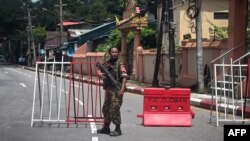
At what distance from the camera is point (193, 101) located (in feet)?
59.7

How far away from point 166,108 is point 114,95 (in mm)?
2126

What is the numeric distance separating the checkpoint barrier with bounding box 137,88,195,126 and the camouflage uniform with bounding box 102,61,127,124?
1.75m

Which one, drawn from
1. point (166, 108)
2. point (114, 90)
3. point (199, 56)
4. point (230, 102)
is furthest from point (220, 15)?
point (114, 90)

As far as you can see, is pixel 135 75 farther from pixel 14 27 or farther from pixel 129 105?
pixel 14 27

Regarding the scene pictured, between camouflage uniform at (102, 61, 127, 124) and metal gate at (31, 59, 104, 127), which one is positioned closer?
camouflage uniform at (102, 61, 127, 124)

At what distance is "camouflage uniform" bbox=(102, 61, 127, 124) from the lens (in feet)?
33.8

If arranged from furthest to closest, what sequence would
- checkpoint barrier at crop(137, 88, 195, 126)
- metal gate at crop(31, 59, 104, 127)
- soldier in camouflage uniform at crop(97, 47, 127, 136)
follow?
checkpoint barrier at crop(137, 88, 195, 126)
metal gate at crop(31, 59, 104, 127)
soldier in camouflage uniform at crop(97, 47, 127, 136)

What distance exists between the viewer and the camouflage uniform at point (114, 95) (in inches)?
406

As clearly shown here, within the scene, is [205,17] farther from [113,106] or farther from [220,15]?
[113,106]

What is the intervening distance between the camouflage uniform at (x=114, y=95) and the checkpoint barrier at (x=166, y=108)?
5.74ft

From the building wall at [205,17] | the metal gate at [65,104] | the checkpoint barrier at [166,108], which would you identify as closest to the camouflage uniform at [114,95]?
the metal gate at [65,104]

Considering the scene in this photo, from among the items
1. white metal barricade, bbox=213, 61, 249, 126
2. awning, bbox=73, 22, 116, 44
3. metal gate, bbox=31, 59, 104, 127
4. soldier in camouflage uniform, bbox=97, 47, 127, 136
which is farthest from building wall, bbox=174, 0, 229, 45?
soldier in camouflage uniform, bbox=97, 47, 127, 136

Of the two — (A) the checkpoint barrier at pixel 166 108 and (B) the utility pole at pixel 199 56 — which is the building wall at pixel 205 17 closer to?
(B) the utility pole at pixel 199 56

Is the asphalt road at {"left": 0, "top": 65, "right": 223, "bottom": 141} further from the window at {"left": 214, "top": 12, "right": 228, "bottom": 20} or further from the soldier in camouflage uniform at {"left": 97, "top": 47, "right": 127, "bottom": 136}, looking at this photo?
the window at {"left": 214, "top": 12, "right": 228, "bottom": 20}
